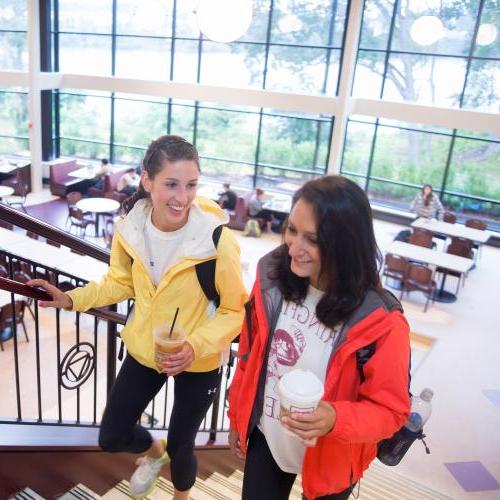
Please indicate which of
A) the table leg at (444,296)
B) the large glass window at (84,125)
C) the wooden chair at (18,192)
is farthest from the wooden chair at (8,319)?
the large glass window at (84,125)

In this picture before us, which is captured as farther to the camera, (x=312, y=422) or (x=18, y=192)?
(x=18, y=192)

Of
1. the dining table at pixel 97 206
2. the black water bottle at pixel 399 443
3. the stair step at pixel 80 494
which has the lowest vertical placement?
the dining table at pixel 97 206

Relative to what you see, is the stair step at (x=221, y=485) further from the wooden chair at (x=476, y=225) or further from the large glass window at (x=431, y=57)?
the large glass window at (x=431, y=57)

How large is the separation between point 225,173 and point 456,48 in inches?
228

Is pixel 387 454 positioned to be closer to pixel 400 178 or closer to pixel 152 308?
pixel 152 308

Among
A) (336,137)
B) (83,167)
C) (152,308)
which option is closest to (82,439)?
(152,308)

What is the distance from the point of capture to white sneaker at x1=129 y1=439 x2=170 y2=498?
2172 mm

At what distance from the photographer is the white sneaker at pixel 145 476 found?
217cm

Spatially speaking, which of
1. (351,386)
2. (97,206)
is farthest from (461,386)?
(97,206)

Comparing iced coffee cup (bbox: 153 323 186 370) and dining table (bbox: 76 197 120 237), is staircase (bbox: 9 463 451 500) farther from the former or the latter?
dining table (bbox: 76 197 120 237)

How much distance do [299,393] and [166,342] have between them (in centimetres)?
56

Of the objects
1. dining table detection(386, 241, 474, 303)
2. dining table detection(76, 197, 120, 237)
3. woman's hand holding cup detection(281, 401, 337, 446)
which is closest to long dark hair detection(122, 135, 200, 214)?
woman's hand holding cup detection(281, 401, 337, 446)

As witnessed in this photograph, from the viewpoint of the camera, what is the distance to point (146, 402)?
2.01m

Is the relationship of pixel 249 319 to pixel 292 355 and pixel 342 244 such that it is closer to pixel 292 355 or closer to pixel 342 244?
pixel 292 355
